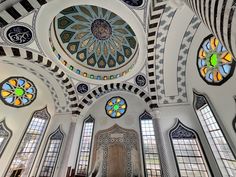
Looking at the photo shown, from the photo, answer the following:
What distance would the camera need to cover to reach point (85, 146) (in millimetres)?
8164

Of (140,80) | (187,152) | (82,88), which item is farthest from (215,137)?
(82,88)

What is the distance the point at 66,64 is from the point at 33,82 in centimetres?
252

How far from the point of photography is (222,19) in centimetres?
151

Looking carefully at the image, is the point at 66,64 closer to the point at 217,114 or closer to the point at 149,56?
the point at 149,56

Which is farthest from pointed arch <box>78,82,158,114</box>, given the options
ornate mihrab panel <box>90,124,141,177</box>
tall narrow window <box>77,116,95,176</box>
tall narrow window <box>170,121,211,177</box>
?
tall narrow window <box>170,121,211,177</box>

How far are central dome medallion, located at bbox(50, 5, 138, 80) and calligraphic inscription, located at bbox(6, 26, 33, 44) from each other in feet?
Result: 6.24

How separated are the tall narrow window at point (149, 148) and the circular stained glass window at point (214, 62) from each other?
419 centimetres

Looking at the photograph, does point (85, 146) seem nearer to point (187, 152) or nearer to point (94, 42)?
point (187, 152)

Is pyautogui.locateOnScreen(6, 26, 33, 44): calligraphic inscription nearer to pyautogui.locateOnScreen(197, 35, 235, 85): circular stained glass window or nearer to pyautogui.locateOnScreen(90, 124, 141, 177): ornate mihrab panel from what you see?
pyautogui.locateOnScreen(90, 124, 141, 177): ornate mihrab panel

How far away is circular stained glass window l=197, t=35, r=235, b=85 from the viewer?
14.1ft

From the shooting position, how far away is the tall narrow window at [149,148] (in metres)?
6.32

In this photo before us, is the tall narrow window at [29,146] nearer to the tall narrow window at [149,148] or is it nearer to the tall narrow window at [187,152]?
the tall narrow window at [149,148]

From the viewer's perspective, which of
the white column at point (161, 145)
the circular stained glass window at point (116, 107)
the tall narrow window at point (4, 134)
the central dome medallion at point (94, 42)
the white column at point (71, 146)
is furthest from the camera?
the circular stained glass window at point (116, 107)

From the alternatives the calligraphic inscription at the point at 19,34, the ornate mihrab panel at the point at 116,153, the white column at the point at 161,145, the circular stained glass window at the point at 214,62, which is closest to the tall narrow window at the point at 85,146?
the ornate mihrab panel at the point at 116,153
